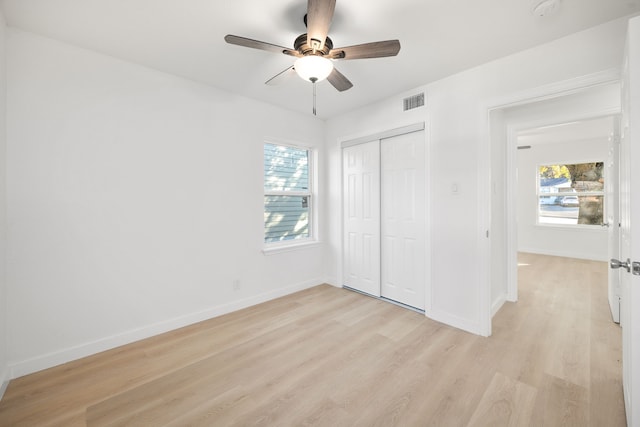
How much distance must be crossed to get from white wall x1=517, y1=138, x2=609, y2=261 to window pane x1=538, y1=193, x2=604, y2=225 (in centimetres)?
19

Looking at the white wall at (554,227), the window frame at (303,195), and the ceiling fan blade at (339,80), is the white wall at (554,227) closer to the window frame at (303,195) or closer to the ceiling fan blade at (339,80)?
the window frame at (303,195)

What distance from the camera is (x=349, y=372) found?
2072 mm

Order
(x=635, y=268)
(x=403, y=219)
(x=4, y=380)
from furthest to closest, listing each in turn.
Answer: (x=403, y=219)
(x=4, y=380)
(x=635, y=268)

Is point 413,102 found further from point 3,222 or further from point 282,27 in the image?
point 3,222

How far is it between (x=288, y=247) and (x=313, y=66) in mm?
2452

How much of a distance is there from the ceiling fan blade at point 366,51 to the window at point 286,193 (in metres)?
1.97

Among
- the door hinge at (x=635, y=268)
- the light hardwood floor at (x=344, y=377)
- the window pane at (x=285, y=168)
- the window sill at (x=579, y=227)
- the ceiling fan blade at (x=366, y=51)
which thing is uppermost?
the ceiling fan blade at (x=366, y=51)

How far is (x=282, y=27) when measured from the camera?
1974 mm

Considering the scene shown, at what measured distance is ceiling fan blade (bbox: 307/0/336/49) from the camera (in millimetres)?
1422

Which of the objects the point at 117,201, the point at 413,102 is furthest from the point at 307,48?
the point at 117,201

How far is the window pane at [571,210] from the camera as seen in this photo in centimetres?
579

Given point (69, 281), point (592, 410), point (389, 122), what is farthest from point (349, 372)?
point (389, 122)

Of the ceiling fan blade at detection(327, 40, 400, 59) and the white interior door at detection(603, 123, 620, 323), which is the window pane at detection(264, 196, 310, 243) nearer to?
the ceiling fan blade at detection(327, 40, 400, 59)

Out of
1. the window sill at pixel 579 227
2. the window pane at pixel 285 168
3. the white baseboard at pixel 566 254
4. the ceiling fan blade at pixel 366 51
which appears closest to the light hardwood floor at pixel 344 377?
the window pane at pixel 285 168
